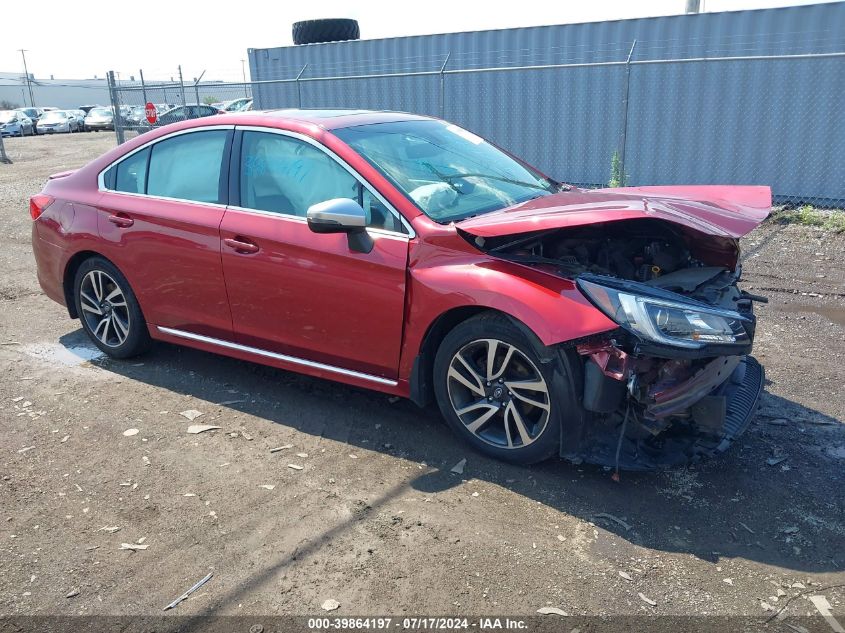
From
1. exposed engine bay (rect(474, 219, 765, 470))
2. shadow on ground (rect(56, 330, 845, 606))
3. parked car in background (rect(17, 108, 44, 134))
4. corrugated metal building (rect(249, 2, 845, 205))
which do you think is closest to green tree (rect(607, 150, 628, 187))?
corrugated metal building (rect(249, 2, 845, 205))

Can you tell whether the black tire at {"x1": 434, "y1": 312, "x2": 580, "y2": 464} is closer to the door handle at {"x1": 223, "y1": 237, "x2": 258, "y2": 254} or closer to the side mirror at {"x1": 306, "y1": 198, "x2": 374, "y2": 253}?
the side mirror at {"x1": 306, "y1": 198, "x2": 374, "y2": 253}

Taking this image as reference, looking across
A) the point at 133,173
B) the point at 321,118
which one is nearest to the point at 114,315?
the point at 133,173

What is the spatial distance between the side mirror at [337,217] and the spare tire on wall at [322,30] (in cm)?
1332

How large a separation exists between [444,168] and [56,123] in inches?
1563

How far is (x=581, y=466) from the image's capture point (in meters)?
3.58

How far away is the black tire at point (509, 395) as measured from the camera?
3266mm

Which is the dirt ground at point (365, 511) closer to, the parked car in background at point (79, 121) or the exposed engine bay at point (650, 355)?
the exposed engine bay at point (650, 355)

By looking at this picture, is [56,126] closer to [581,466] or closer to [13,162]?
[13,162]

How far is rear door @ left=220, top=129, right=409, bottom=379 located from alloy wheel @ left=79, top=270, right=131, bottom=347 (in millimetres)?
1202

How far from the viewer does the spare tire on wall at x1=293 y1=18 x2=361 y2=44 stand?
51.3 feet

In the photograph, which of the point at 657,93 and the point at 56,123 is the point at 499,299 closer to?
the point at 657,93

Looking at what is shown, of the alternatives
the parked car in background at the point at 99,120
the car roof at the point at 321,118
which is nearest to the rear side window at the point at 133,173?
the car roof at the point at 321,118

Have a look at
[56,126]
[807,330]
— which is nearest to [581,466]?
[807,330]

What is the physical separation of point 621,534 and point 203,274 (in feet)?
9.41
